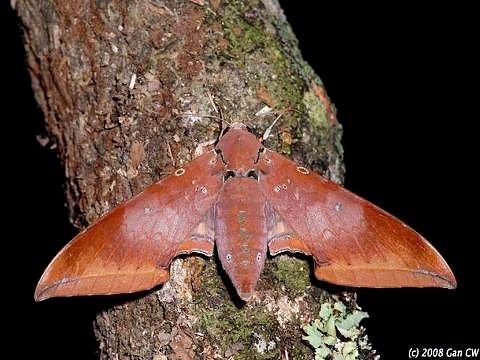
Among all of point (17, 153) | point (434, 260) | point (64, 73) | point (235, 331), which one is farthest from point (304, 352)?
point (17, 153)

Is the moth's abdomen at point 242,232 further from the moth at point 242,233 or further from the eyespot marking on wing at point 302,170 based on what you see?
the eyespot marking on wing at point 302,170

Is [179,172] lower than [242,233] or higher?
higher

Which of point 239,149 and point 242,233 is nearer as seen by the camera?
point 242,233

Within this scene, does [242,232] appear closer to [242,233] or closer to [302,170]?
[242,233]

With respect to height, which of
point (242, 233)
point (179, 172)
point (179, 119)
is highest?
point (179, 119)

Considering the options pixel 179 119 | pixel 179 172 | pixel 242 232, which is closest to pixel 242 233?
pixel 242 232

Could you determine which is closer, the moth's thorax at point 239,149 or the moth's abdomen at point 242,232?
the moth's abdomen at point 242,232

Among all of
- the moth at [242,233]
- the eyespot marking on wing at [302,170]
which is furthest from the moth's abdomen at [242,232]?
the eyespot marking on wing at [302,170]
